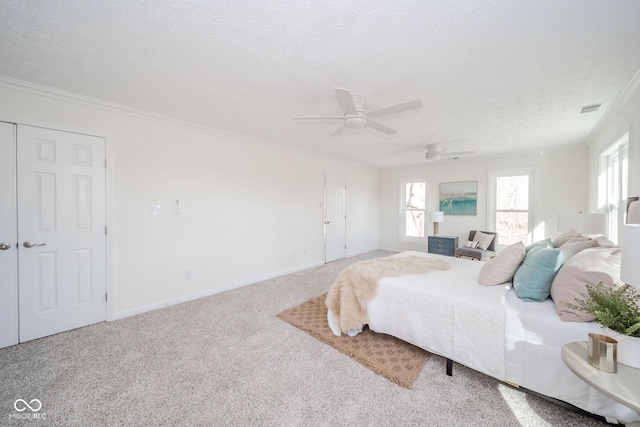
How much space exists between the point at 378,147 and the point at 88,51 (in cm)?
Result: 394

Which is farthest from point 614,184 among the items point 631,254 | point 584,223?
point 631,254

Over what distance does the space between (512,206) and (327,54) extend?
5240 mm

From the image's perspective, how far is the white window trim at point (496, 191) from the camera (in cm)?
484

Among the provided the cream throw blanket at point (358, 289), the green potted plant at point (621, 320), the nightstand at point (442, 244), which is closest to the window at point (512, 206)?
the nightstand at point (442, 244)

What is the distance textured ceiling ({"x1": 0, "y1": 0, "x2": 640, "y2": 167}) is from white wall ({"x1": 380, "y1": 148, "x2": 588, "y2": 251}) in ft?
6.16

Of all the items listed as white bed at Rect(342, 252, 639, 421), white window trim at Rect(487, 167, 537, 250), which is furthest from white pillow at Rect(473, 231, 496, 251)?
white bed at Rect(342, 252, 639, 421)

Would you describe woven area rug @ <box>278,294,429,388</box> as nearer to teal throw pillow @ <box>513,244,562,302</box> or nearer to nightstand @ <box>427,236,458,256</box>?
teal throw pillow @ <box>513,244,562,302</box>

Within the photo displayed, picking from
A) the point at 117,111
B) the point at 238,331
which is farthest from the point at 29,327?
the point at 117,111

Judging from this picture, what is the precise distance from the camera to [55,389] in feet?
5.74

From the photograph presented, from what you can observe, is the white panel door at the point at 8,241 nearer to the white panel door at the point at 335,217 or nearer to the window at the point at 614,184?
the white panel door at the point at 335,217

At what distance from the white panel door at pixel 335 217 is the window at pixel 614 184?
4.19m

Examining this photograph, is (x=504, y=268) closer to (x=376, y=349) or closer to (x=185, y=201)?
(x=376, y=349)

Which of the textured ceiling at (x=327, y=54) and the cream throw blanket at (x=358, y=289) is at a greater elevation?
the textured ceiling at (x=327, y=54)

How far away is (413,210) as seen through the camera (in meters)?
6.53
